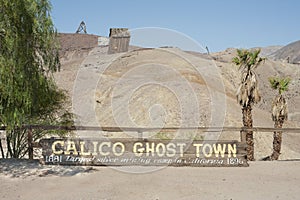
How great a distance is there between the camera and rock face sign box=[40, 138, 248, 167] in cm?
1065

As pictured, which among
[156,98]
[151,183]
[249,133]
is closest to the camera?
[151,183]

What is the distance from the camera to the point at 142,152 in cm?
1093

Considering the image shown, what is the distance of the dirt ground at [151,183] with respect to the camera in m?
8.02

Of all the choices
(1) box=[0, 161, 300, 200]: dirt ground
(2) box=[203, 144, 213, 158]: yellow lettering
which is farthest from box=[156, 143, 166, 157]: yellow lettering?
(2) box=[203, 144, 213, 158]: yellow lettering

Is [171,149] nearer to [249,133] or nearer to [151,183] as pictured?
[151,183]

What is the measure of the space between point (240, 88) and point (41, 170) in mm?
8975

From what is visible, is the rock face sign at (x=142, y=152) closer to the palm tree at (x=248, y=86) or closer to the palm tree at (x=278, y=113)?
the palm tree at (x=248, y=86)

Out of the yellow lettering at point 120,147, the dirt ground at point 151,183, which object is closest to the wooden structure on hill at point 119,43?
the yellow lettering at point 120,147

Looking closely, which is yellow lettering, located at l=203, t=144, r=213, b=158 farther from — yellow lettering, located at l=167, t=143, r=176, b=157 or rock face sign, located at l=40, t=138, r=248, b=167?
yellow lettering, located at l=167, t=143, r=176, b=157

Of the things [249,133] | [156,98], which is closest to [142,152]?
[249,133]

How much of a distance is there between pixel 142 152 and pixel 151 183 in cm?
207

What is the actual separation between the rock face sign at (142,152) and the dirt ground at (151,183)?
340 mm

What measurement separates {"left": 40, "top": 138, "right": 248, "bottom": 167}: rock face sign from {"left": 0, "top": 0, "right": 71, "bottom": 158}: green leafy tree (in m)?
1.55

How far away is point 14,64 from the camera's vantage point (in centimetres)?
872
